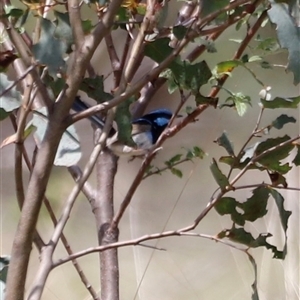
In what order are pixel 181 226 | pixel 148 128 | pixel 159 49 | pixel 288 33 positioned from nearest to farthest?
1. pixel 288 33
2. pixel 159 49
3. pixel 148 128
4. pixel 181 226

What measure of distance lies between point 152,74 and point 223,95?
872mm

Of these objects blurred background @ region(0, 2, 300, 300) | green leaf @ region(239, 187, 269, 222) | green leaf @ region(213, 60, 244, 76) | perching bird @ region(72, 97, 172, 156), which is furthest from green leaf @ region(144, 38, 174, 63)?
blurred background @ region(0, 2, 300, 300)

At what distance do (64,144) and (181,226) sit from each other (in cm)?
94

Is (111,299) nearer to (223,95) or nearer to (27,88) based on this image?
(27,88)

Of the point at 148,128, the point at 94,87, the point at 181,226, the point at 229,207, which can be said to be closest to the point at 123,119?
the point at 94,87

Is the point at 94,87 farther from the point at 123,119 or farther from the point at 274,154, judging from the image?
the point at 274,154

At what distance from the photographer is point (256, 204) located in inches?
24.1

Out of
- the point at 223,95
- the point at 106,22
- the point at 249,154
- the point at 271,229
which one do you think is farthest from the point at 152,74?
the point at 271,229

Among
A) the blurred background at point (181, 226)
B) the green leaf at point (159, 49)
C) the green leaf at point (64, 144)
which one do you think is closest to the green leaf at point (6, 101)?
A: the green leaf at point (64, 144)

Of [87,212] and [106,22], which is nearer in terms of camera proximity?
[106,22]

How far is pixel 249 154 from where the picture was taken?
0.60m

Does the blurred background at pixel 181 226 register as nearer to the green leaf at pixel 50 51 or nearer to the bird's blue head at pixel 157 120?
the bird's blue head at pixel 157 120

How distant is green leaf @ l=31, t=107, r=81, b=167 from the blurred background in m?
0.83

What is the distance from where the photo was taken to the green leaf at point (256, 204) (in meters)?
0.61
